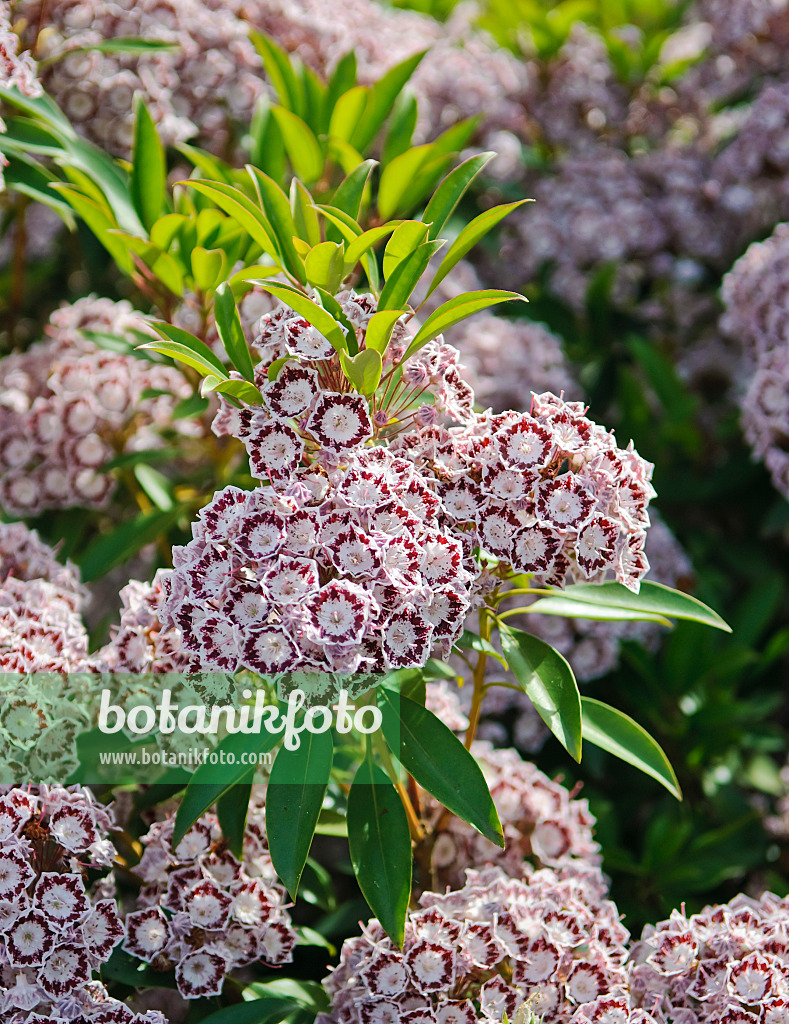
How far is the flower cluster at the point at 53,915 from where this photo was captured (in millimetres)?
1449

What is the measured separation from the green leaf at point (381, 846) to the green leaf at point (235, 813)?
19 centimetres

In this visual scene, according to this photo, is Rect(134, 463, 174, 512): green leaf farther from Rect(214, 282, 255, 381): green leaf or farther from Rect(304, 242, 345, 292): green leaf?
Rect(304, 242, 345, 292): green leaf

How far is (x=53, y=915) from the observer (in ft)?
4.79

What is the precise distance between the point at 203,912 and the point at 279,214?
1151 mm

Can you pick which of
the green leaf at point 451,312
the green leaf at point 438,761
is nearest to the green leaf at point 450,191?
the green leaf at point 451,312

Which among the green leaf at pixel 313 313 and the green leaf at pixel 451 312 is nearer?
the green leaf at pixel 313 313

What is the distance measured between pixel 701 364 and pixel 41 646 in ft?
7.84

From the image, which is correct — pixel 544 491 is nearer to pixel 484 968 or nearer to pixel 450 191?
pixel 450 191

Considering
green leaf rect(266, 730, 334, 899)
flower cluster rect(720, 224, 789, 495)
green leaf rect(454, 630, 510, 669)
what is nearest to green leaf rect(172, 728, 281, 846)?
green leaf rect(266, 730, 334, 899)

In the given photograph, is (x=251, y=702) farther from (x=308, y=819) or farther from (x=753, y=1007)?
(x=753, y=1007)

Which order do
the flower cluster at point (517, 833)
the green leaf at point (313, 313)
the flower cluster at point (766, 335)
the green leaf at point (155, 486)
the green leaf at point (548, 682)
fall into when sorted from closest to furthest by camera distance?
the green leaf at point (313, 313) → the green leaf at point (548, 682) → the flower cluster at point (517, 833) → the green leaf at point (155, 486) → the flower cluster at point (766, 335)

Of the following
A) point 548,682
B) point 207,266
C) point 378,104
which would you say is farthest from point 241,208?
point 378,104

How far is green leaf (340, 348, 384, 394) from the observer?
1377mm

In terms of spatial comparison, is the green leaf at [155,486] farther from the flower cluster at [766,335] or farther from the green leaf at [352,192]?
the flower cluster at [766,335]
